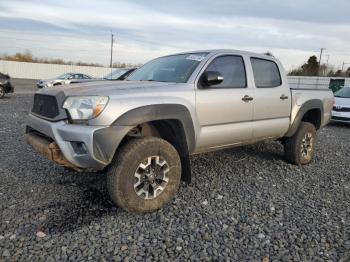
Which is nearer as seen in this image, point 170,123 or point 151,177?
point 151,177

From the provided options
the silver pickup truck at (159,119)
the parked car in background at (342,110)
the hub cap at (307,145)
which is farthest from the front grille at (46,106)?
the parked car in background at (342,110)

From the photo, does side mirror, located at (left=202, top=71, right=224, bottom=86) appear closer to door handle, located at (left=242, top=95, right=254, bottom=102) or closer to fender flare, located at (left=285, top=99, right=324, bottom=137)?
door handle, located at (left=242, top=95, right=254, bottom=102)

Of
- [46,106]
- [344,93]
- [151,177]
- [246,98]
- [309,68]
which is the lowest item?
[151,177]

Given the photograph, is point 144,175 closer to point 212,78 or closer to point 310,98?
point 212,78

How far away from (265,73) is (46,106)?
10.8 feet

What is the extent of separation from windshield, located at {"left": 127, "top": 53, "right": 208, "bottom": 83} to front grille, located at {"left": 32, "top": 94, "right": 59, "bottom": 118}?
4.72ft

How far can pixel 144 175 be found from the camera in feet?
12.3

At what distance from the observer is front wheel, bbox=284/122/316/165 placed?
5.82 m

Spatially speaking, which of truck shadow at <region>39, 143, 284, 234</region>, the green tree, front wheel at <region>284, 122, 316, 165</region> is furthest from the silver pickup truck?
the green tree

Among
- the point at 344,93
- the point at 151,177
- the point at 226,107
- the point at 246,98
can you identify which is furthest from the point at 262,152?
the point at 344,93

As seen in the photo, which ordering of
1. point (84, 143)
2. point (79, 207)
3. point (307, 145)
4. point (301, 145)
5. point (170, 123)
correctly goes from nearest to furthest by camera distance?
point (84, 143), point (79, 207), point (170, 123), point (301, 145), point (307, 145)

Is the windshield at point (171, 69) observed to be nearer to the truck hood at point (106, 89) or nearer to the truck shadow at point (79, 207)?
the truck hood at point (106, 89)

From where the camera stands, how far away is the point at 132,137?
12.6 ft

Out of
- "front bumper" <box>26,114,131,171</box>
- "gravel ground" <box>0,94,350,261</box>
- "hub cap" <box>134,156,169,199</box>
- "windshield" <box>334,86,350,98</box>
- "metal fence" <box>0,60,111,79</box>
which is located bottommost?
"gravel ground" <box>0,94,350,261</box>
